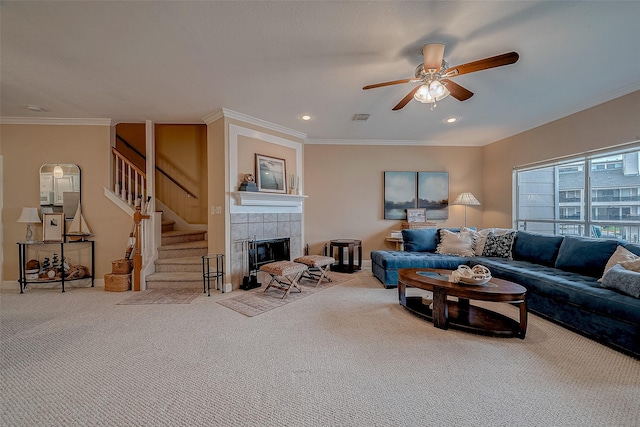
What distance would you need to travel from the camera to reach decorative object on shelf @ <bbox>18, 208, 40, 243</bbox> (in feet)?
12.7

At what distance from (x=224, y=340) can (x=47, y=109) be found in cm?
429

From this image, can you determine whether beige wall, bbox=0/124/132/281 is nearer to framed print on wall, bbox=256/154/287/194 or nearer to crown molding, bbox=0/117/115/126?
crown molding, bbox=0/117/115/126

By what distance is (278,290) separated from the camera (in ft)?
12.8

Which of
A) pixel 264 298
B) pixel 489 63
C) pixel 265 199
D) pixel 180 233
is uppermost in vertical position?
pixel 489 63

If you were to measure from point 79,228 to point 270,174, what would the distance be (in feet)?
10.3

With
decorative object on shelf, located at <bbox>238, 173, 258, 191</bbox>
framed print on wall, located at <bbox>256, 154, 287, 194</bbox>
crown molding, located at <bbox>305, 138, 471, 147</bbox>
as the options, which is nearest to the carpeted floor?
decorative object on shelf, located at <bbox>238, 173, 258, 191</bbox>

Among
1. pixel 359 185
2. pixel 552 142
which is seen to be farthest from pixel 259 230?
pixel 552 142

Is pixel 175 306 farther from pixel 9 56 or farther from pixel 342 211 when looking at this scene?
pixel 342 211

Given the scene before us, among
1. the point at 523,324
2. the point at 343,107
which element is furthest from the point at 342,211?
the point at 523,324

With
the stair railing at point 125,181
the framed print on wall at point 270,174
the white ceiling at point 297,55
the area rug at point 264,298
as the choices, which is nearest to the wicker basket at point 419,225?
the area rug at point 264,298

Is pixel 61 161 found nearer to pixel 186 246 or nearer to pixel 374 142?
pixel 186 246

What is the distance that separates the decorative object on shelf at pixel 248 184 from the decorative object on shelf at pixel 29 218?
320 cm

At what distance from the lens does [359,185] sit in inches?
215

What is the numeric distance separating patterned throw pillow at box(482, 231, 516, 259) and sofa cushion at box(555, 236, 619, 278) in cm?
70
